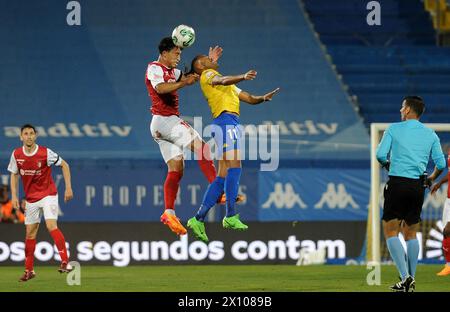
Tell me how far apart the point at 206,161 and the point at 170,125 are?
22.8 inches

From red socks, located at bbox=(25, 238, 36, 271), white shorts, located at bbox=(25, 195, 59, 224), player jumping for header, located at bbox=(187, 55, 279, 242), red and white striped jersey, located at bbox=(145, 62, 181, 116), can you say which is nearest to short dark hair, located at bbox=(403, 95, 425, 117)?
player jumping for header, located at bbox=(187, 55, 279, 242)

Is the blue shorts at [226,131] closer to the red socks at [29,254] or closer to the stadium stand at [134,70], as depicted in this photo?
the red socks at [29,254]

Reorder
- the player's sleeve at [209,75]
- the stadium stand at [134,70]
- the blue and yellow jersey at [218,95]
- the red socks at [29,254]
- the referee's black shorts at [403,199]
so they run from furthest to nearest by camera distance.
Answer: the stadium stand at [134,70] < the red socks at [29,254] < the blue and yellow jersey at [218,95] < the player's sleeve at [209,75] < the referee's black shorts at [403,199]

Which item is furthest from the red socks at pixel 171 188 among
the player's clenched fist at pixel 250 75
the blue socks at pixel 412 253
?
the blue socks at pixel 412 253

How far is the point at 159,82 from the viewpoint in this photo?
11.1 m

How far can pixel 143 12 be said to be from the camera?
24297 mm

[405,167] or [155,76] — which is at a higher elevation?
[155,76]

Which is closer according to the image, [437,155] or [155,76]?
[437,155]

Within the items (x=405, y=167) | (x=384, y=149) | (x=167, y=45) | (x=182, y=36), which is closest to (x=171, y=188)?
(x=167, y=45)

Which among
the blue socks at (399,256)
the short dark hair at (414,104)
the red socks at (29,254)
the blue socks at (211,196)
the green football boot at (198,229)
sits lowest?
the red socks at (29,254)

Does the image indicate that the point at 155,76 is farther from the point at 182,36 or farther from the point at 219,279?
the point at 219,279

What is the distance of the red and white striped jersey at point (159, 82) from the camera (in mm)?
11094

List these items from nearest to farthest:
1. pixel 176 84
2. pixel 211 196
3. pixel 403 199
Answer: pixel 403 199 < pixel 176 84 < pixel 211 196

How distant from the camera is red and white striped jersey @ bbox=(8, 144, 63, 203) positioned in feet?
45.1
